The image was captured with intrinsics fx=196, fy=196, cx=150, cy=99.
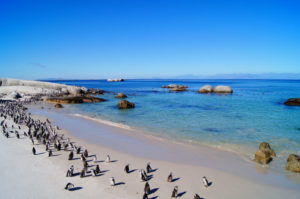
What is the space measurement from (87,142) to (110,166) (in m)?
4.86

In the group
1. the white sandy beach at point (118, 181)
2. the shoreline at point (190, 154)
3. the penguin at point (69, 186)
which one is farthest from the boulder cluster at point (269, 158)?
the penguin at point (69, 186)

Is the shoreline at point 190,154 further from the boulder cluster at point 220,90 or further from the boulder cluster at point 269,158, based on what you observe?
the boulder cluster at point 220,90

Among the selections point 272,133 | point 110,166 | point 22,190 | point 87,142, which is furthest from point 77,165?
point 272,133

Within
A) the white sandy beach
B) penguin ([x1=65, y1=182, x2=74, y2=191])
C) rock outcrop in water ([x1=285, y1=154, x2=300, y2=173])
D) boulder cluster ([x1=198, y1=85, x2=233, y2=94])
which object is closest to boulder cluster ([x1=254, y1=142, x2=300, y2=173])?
rock outcrop in water ([x1=285, y1=154, x2=300, y2=173])

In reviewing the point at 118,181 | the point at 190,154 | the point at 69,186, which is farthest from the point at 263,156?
the point at 69,186

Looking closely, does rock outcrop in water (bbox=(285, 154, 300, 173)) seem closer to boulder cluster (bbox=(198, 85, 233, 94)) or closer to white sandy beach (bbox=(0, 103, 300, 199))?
white sandy beach (bbox=(0, 103, 300, 199))

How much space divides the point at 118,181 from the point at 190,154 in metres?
5.29

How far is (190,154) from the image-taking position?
480 inches

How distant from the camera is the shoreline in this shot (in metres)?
9.45

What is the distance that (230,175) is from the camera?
372 inches

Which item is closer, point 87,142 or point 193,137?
point 87,142

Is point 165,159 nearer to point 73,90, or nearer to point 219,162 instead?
point 219,162

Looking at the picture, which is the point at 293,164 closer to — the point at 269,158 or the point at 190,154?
the point at 269,158

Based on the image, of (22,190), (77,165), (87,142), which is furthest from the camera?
(87,142)
